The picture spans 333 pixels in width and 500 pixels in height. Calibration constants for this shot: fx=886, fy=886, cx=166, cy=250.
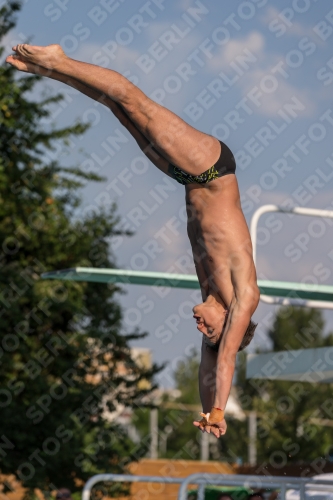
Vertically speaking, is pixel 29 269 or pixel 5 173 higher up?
pixel 5 173

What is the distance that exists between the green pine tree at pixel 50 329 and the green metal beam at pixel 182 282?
3.74 meters

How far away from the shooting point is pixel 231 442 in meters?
46.8

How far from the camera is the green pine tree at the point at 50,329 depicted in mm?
15898

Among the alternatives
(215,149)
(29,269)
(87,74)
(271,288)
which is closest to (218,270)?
(215,149)

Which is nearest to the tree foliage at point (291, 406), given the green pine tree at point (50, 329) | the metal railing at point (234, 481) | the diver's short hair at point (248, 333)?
the green pine tree at point (50, 329)

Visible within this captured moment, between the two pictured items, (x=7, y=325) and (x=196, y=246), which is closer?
(x=196, y=246)

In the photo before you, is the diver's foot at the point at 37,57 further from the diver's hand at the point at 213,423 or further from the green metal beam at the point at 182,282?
the green metal beam at the point at 182,282

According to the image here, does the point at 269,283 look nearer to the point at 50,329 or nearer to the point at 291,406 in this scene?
the point at 50,329

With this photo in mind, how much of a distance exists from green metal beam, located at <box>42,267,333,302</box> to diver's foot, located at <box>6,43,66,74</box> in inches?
226

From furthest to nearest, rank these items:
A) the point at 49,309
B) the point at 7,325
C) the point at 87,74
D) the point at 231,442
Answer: the point at 231,442, the point at 49,309, the point at 7,325, the point at 87,74

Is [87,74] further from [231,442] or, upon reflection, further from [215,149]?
[231,442]

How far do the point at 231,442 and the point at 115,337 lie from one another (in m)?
30.4

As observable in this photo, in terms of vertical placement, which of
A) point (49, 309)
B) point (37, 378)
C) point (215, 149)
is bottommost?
point (37, 378)

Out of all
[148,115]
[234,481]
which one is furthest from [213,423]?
[234,481]
